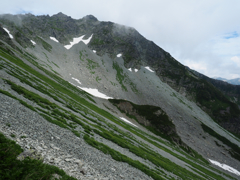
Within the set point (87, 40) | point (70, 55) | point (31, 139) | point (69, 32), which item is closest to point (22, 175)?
point (31, 139)

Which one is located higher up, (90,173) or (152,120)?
(152,120)

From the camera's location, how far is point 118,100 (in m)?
99.8

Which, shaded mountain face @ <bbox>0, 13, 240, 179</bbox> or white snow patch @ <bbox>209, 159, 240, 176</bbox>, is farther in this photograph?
white snow patch @ <bbox>209, 159, 240, 176</bbox>

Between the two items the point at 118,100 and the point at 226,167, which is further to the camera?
the point at 118,100

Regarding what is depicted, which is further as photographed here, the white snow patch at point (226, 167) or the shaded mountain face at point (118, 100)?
the white snow patch at point (226, 167)

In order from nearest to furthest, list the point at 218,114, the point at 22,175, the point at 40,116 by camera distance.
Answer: the point at 22,175
the point at 40,116
the point at 218,114

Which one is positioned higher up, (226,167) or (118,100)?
(118,100)

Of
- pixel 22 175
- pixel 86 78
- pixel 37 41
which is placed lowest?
pixel 22 175

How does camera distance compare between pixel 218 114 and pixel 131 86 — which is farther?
pixel 218 114

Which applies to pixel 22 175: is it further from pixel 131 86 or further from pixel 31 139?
pixel 131 86

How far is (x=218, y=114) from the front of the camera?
174 m

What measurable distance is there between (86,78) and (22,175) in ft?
390

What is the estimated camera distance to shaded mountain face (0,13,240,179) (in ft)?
109

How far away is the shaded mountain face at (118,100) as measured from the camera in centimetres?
3316
